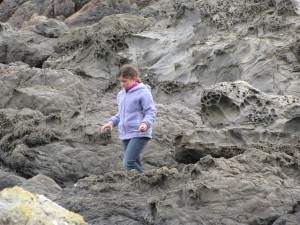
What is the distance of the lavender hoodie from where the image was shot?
8914mm

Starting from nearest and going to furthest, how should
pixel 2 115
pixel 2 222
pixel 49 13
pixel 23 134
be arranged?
pixel 2 222 → pixel 23 134 → pixel 2 115 → pixel 49 13

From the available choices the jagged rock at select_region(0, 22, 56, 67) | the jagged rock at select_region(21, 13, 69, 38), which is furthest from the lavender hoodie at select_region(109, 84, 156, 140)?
the jagged rock at select_region(21, 13, 69, 38)

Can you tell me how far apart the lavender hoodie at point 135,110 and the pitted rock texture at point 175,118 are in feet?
2.09

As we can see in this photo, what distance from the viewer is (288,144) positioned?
8.91 metres

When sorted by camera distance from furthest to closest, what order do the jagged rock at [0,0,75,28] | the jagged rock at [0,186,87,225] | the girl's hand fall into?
the jagged rock at [0,0,75,28]
the girl's hand
the jagged rock at [0,186,87,225]

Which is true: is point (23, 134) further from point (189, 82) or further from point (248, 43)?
point (248, 43)

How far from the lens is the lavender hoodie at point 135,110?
351 inches

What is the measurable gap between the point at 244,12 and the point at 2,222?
9460 mm

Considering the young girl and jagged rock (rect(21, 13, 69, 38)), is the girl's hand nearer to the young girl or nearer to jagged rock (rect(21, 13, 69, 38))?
the young girl

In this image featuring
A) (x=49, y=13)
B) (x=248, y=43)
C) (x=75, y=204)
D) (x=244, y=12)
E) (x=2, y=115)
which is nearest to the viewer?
(x=75, y=204)

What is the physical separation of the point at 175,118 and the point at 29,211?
5748 millimetres

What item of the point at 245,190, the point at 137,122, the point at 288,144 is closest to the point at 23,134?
the point at 137,122

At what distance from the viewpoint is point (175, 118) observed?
11.3 meters

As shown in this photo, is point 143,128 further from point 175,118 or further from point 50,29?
point 50,29
